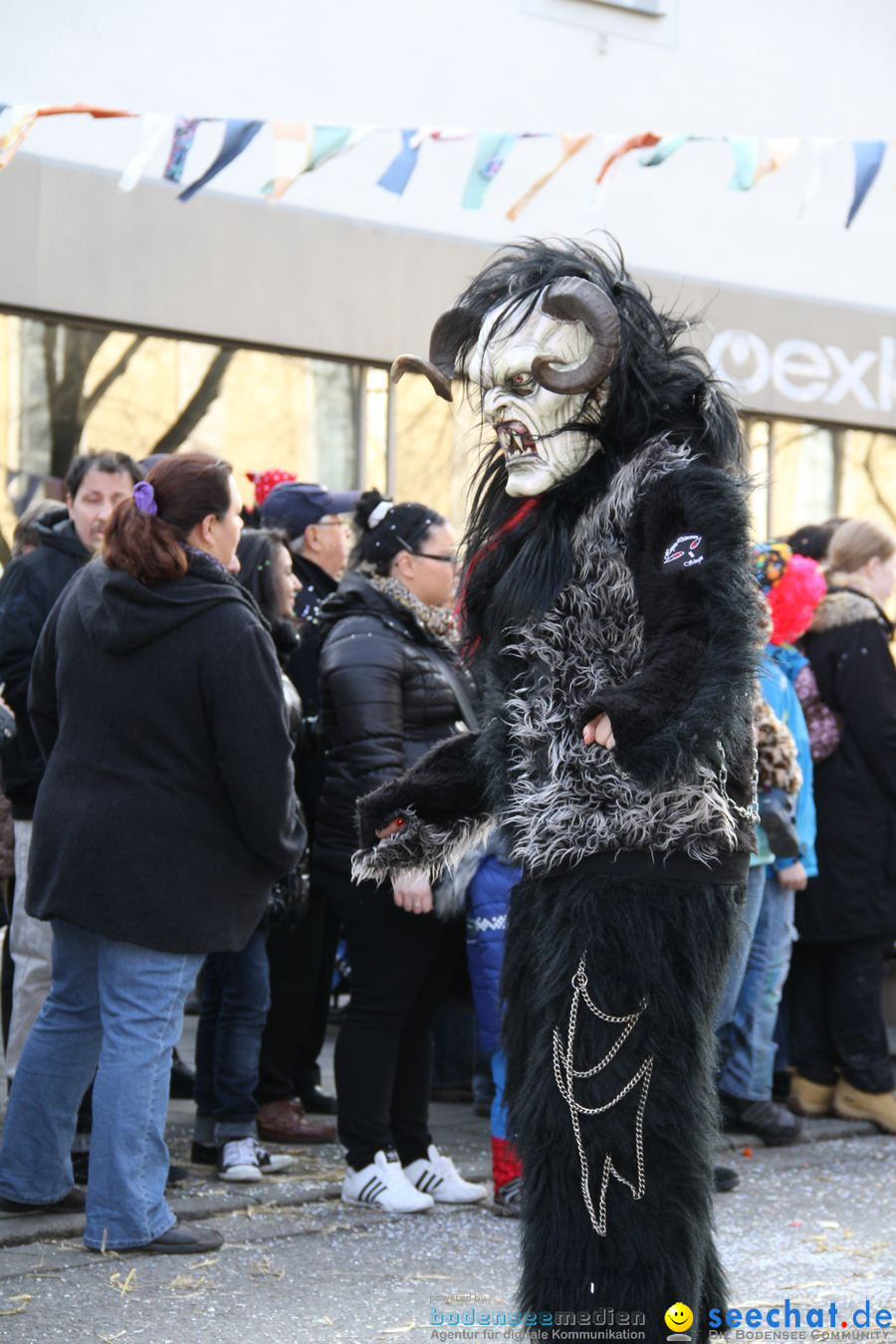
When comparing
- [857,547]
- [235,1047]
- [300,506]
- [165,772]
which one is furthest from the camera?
[857,547]

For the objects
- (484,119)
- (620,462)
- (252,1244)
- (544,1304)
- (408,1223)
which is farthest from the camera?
(484,119)

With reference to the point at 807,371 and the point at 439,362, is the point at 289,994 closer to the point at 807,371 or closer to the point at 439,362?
the point at 439,362

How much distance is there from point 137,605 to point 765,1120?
3.20 metres

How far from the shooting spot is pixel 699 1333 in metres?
3.51

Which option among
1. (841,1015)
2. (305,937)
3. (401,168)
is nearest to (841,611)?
(841,1015)

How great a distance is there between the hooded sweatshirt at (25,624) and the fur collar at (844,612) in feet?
9.71

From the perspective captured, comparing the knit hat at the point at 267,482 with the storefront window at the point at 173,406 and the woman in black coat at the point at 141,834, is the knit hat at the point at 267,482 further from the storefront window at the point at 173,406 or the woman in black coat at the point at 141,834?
the woman in black coat at the point at 141,834

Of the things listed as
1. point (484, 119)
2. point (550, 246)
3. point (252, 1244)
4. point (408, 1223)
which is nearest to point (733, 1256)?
point (408, 1223)

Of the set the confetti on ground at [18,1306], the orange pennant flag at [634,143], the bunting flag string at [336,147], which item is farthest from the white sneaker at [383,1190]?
the orange pennant flag at [634,143]

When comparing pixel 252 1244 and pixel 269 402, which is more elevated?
pixel 269 402

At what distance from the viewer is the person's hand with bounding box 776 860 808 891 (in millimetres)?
6641

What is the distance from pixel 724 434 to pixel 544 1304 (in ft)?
5.59

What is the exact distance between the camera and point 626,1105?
11.0 ft

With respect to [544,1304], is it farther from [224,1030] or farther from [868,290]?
[868,290]
